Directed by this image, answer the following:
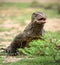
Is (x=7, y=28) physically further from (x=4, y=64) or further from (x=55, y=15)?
(x=4, y=64)

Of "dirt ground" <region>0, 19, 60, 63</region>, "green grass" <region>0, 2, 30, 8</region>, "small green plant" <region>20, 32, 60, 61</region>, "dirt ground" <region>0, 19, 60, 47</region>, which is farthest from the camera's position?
"green grass" <region>0, 2, 30, 8</region>

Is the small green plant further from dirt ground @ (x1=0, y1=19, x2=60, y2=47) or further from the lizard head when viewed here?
dirt ground @ (x1=0, y1=19, x2=60, y2=47)

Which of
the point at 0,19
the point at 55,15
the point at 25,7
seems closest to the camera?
the point at 0,19

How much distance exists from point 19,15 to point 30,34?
576 inches

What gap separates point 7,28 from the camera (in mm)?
20734

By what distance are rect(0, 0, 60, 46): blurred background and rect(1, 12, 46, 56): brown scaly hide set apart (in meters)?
2.33

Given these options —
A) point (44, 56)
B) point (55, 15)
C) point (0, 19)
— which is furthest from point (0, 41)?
point (55, 15)

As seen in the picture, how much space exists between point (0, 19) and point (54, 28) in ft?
16.4

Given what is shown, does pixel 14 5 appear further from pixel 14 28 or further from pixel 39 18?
pixel 39 18

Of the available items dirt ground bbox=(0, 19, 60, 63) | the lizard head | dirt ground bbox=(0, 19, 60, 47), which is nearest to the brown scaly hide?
the lizard head

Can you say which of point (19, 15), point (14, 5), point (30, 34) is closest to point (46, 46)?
point (30, 34)

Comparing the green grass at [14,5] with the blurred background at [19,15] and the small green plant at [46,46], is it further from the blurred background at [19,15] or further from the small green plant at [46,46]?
the small green plant at [46,46]

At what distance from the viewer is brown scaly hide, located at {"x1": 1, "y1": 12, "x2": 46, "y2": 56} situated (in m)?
12.6

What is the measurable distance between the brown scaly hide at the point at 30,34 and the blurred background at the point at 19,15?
233 centimetres
